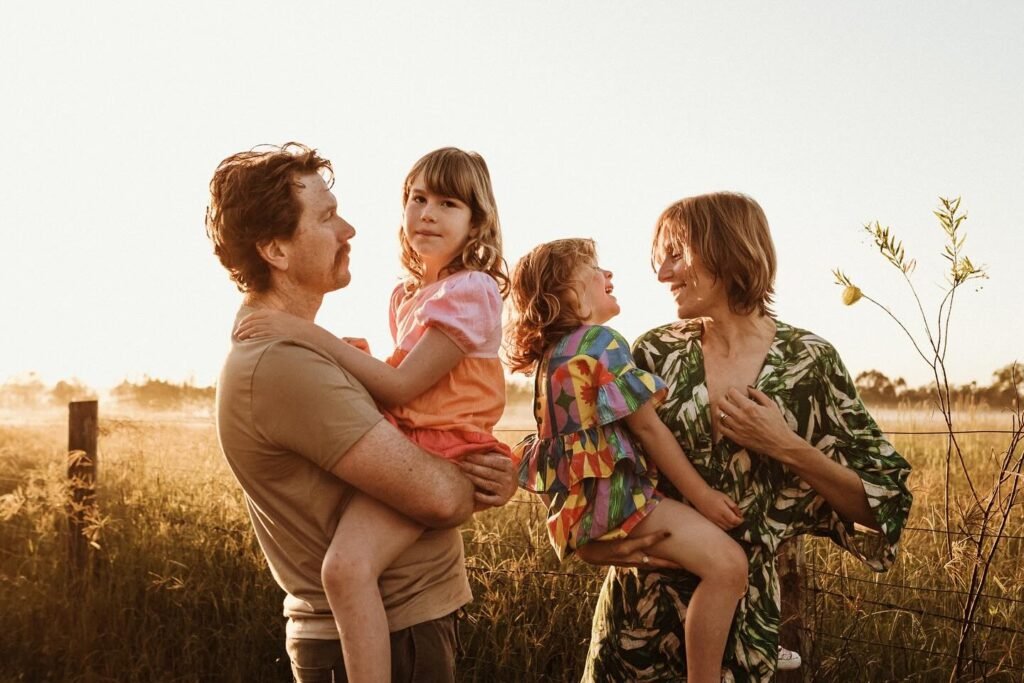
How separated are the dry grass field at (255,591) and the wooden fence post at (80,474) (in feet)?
0.23

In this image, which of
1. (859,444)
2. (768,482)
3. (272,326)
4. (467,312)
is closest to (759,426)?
(768,482)

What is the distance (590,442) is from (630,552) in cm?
30

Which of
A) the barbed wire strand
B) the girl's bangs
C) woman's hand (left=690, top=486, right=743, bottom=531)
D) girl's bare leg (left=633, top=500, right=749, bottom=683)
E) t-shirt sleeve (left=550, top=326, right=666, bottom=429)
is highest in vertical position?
the girl's bangs

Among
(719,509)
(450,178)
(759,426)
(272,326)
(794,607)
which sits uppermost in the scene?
(450,178)

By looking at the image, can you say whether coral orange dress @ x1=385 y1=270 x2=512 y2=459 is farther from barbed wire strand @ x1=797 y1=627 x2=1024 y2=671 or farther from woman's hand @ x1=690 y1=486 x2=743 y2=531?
barbed wire strand @ x1=797 y1=627 x2=1024 y2=671

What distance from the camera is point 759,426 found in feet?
7.75

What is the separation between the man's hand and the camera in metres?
2.43

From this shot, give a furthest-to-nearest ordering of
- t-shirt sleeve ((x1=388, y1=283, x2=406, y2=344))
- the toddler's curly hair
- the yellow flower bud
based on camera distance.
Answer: the yellow flower bud → t-shirt sleeve ((x1=388, y1=283, x2=406, y2=344)) → the toddler's curly hair

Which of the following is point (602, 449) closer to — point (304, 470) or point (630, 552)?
point (630, 552)

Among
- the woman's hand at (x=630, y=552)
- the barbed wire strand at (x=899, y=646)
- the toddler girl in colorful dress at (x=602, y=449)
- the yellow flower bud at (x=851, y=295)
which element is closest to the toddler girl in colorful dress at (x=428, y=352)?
the toddler girl in colorful dress at (x=602, y=449)

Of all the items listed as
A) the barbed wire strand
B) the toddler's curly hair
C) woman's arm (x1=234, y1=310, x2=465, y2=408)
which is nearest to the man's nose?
woman's arm (x1=234, y1=310, x2=465, y2=408)

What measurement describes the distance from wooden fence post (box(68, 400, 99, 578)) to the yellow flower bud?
4.10 meters

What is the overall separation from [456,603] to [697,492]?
67cm

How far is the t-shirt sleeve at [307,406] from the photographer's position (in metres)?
2.17
